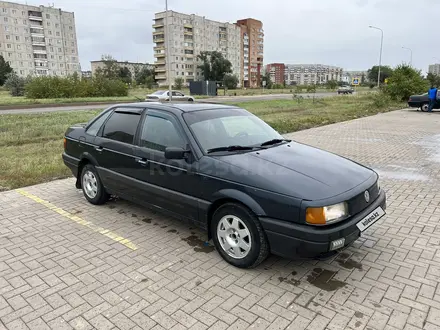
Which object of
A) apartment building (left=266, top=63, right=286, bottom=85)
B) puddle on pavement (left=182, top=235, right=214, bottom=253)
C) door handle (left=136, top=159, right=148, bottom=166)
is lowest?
puddle on pavement (left=182, top=235, right=214, bottom=253)

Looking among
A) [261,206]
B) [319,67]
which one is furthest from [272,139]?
[319,67]

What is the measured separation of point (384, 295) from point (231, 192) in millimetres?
1617

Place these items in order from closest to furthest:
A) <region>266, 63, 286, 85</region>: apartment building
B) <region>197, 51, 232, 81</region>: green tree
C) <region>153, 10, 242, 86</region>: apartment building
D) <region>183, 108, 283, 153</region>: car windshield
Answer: <region>183, 108, 283, 153</region>: car windshield → <region>197, 51, 232, 81</region>: green tree → <region>153, 10, 242, 86</region>: apartment building → <region>266, 63, 286, 85</region>: apartment building

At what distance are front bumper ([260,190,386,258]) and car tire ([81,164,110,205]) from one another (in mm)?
2933

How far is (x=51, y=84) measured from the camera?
1326 inches

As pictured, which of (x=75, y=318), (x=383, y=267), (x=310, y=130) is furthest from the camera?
(x=310, y=130)

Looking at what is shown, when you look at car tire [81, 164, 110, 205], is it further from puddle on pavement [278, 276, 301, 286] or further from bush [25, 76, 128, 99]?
bush [25, 76, 128, 99]

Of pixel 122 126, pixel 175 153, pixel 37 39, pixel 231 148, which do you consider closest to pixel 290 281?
pixel 231 148

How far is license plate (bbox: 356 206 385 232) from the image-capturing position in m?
3.20

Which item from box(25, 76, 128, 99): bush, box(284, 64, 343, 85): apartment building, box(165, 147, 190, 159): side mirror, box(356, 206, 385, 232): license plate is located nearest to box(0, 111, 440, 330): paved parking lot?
box(356, 206, 385, 232): license plate

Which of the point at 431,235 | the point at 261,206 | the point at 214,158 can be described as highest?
the point at 214,158

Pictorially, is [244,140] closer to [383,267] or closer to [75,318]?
[383,267]

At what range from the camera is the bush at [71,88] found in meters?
33.0

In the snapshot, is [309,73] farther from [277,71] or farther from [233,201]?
[233,201]
